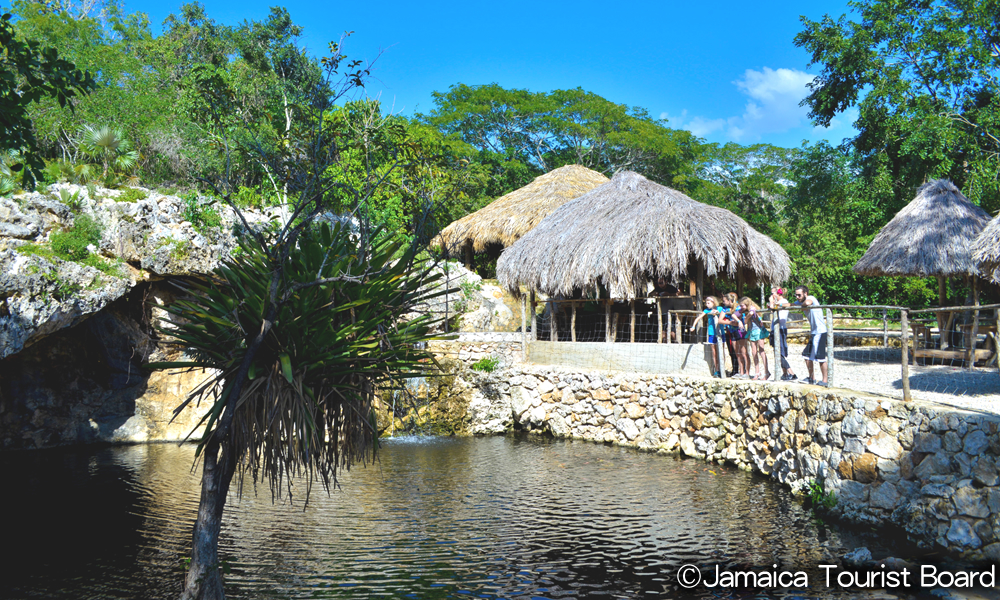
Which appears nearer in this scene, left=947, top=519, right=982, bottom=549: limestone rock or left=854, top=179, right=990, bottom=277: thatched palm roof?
left=947, top=519, right=982, bottom=549: limestone rock

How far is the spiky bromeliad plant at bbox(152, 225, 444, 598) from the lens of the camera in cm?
459

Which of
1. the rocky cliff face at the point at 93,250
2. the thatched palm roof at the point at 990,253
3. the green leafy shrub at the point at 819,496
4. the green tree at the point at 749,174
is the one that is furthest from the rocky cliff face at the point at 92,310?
the green tree at the point at 749,174

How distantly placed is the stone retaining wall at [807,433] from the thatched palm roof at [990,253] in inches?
125

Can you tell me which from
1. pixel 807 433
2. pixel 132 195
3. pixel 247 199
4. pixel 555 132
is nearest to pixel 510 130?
pixel 555 132

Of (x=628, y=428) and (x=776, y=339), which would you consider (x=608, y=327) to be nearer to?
(x=628, y=428)

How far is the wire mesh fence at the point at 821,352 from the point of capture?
861 centimetres

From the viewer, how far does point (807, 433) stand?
28.0 ft

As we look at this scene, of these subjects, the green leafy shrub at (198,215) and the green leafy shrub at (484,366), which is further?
the green leafy shrub at (484,366)

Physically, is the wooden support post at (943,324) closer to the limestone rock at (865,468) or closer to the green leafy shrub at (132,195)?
the limestone rock at (865,468)

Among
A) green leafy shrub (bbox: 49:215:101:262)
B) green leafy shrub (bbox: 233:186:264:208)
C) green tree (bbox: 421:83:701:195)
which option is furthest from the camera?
green tree (bbox: 421:83:701:195)

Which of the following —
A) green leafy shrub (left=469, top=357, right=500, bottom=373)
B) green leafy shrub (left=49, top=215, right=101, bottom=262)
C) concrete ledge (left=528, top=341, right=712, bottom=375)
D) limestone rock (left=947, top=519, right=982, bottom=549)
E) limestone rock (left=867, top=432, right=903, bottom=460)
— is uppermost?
green leafy shrub (left=49, top=215, right=101, bottom=262)

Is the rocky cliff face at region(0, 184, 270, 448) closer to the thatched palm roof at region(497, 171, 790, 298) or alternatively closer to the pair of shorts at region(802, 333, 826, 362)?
the thatched palm roof at region(497, 171, 790, 298)

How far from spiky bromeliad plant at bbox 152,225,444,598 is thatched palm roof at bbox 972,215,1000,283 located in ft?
27.8

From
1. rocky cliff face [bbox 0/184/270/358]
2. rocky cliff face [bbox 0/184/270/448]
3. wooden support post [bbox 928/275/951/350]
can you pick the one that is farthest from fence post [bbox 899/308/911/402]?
rocky cliff face [bbox 0/184/270/448]
